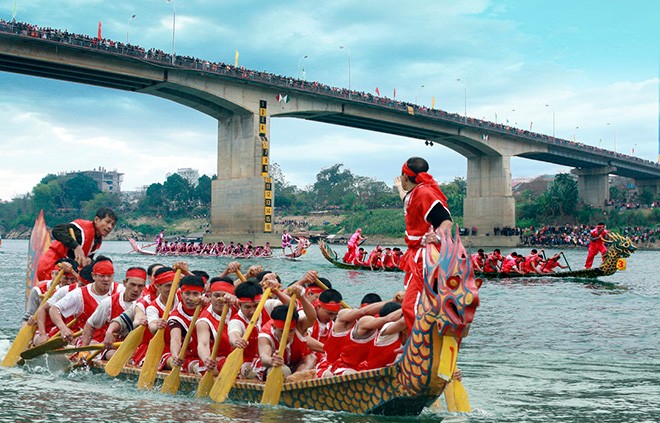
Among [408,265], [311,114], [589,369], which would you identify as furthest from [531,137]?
[408,265]

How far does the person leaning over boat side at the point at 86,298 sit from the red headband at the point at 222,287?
1698 mm

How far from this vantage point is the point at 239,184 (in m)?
46.9

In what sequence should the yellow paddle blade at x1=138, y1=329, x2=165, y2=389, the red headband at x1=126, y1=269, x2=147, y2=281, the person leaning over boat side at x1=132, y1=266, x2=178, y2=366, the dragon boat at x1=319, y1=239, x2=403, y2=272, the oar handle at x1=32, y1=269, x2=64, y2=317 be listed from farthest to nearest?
the dragon boat at x1=319, y1=239, x2=403, y2=272, the oar handle at x1=32, y1=269, x2=64, y2=317, the red headband at x1=126, y1=269, x2=147, y2=281, the person leaning over boat side at x1=132, y1=266, x2=178, y2=366, the yellow paddle blade at x1=138, y1=329, x2=165, y2=389

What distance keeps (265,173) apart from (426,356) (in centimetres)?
4164

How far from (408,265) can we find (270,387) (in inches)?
73.7

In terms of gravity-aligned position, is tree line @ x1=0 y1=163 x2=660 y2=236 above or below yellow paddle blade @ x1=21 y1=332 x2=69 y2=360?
above

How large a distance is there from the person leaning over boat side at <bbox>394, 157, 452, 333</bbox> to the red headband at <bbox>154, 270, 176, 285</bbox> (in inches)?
117

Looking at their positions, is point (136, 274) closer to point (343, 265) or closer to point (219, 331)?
point (219, 331)

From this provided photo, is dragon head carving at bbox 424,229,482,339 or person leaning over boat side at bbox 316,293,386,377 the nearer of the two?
dragon head carving at bbox 424,229,482,339

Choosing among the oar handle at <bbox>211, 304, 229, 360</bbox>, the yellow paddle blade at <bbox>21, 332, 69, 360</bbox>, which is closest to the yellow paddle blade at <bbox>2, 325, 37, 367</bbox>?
the yellow paddle blade at <bbox>21, 332, 69, 360</bbox>

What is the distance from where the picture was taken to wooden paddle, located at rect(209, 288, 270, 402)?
23.1ft

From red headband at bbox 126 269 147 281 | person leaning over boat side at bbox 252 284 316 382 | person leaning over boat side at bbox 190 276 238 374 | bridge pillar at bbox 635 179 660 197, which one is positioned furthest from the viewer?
bridge pillar at bbox 635 179 660 197

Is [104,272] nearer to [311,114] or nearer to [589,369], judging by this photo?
[589,369]

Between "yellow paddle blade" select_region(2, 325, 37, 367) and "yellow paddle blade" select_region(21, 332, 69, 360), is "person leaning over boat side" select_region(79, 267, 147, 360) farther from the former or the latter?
"yellow paddle blade" select_region(2, 325, 37, 367)
